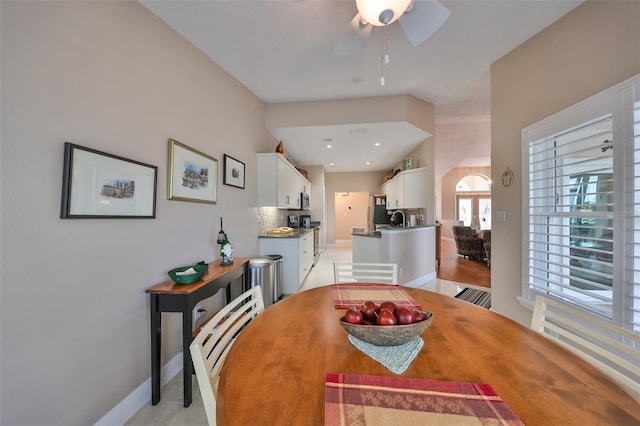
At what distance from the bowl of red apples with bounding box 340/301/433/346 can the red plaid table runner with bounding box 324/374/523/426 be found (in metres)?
0.13

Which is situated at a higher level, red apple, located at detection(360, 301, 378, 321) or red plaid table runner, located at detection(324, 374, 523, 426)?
red apple, located at detection(360, 301, 378, 321)

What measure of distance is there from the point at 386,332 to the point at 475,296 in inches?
135

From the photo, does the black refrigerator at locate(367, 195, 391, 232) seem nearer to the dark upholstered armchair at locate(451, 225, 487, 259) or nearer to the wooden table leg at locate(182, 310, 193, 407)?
the dark upholstered armchair at locate(451, 225, 487, 259)

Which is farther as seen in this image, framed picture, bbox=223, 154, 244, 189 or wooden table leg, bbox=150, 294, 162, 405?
framed picture, bbox=223, 154, 244, 189

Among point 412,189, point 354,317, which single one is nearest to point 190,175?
point 354,317

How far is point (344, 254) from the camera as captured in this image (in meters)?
6.89

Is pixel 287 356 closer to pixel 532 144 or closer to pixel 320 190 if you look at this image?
pixel 532 144

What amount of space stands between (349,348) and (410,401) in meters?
0.29

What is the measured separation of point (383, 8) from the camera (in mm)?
1307

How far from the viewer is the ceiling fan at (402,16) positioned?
131 cm

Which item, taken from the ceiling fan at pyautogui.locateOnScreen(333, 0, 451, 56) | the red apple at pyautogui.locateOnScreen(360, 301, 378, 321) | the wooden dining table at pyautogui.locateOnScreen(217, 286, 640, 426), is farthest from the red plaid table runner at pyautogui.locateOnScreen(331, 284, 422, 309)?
the ceiling fan at pyautogui.locateOnScreen(333, 0, 451, 56)

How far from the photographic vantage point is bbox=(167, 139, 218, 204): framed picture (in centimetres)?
185

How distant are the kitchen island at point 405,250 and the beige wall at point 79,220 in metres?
2.68

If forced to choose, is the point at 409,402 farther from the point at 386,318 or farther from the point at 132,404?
the point at 132,404
